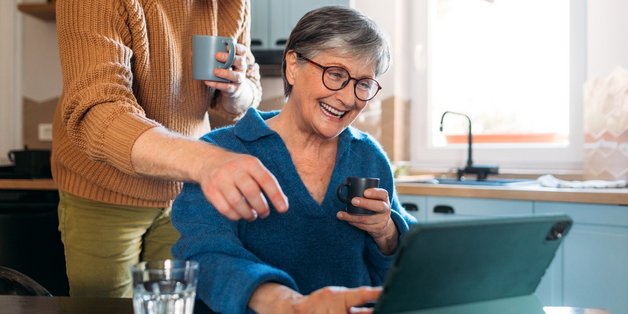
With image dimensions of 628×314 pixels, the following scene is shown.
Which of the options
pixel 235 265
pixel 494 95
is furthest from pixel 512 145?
pixel 235 265

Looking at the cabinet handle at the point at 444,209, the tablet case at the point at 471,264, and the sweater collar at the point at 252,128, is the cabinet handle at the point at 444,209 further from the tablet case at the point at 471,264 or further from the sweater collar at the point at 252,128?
the tablet case at the point at 471,264

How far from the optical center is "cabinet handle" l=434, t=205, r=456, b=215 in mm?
3008

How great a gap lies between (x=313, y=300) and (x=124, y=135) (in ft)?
1.45

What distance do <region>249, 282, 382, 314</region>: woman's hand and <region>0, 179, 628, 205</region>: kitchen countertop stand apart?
1.80 meters

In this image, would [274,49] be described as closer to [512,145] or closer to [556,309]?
[512,145]

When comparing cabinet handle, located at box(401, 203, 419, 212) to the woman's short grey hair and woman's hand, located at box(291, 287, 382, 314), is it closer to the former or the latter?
the woman's short grey hair

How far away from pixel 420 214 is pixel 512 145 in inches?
30.1

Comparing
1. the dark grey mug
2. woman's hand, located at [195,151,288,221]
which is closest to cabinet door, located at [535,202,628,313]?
the dark grey mug

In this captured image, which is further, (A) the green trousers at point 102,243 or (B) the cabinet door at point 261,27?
(B) the cabinet door at point 261,27

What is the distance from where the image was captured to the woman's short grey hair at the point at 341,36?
1472mm

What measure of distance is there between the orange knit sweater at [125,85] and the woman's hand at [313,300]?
32 centimetres

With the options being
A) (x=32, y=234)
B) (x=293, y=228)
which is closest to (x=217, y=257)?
(x=293, y=228)

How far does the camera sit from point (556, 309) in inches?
48.4

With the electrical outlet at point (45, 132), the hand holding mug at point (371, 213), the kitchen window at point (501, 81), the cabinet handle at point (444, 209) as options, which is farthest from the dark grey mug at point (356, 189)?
the electrical outlet at point (45, 132)
